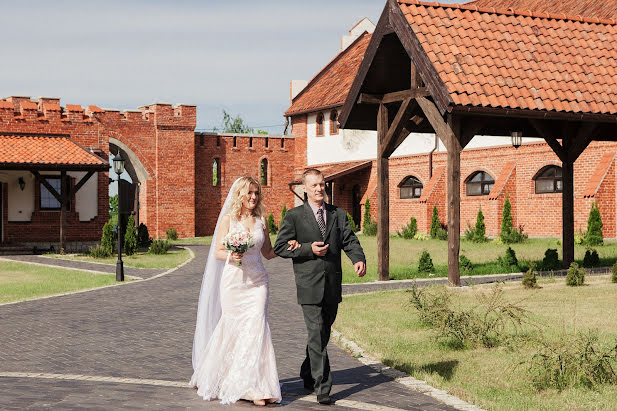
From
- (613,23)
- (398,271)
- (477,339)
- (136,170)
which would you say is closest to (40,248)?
(136,170)

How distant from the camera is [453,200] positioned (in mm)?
14531

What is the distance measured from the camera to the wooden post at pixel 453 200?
14.5m

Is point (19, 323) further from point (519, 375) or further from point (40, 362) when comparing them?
point (519, 375)

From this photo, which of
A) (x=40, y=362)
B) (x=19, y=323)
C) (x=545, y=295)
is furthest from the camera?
(x=545, y=295)

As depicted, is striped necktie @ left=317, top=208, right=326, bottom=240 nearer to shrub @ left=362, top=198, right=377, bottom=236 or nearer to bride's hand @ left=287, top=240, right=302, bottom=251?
bride's hand @ left=287, top=240, right=302, bottom=251

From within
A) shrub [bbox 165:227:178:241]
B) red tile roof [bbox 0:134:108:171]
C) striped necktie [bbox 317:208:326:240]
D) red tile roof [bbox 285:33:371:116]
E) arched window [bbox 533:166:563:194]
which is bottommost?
shrub [bbox 165:227:178:241]

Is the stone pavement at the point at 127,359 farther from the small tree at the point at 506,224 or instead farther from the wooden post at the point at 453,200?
the small tree at the point at 506,224

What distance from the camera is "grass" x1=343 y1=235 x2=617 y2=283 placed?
17844 mm

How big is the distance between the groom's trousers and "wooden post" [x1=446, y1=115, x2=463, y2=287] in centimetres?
790

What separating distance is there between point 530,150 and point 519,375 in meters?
23.7

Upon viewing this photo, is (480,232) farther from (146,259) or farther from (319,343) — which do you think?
(319,343)

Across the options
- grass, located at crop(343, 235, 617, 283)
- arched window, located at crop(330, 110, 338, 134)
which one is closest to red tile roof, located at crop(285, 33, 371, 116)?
Answer: arched window, located at crop(330, 110, 338, 134)

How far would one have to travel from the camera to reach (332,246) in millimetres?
7066

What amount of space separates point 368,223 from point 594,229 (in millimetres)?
12985
